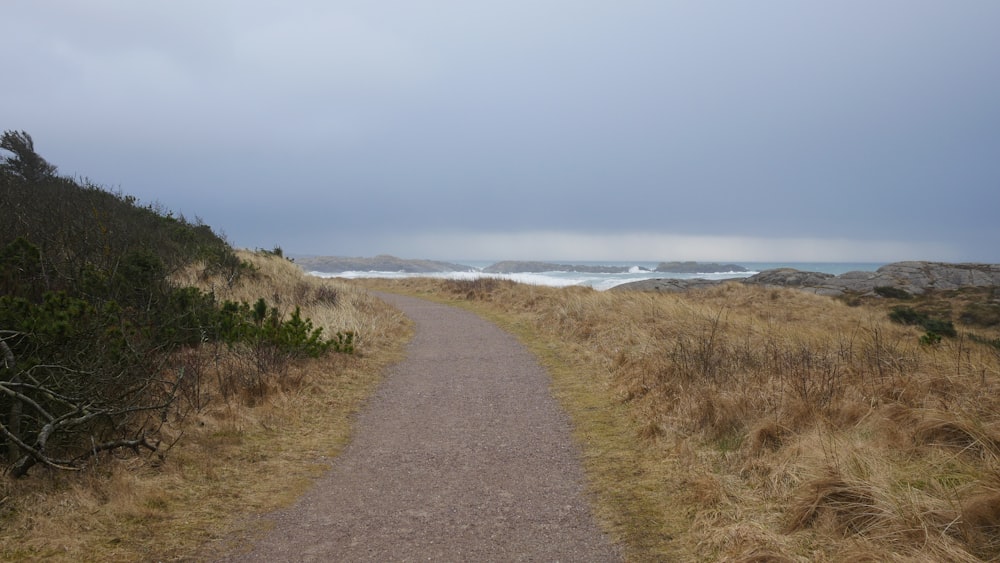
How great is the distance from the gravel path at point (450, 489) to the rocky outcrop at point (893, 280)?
23598mm

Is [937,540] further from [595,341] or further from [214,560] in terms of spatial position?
[595,341]

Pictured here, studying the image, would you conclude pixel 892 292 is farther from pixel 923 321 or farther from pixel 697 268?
pixel 697 268

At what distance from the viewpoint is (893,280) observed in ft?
107

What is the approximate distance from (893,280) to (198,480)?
3838 cm

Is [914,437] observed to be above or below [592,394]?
above

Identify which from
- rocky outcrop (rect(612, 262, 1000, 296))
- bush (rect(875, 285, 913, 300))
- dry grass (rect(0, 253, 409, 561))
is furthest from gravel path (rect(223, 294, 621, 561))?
bush (rect(875, 285, 913, 300))

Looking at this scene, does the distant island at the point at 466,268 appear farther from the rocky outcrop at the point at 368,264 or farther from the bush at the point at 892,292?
the bush at the point at 892,292

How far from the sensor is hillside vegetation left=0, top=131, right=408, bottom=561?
13.5 ft

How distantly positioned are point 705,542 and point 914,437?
2.35m

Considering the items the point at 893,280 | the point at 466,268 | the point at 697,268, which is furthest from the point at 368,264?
the point at 893,280

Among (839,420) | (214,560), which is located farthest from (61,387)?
(839,420)

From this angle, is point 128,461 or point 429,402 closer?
point 128,461

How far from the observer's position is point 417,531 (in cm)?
420

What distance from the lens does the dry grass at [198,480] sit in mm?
3857
